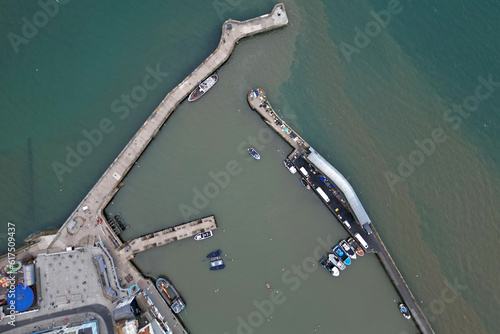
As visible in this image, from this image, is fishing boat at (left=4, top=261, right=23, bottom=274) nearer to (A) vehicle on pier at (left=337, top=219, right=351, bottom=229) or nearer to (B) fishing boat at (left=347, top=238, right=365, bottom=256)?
(A) vehicle on pier at (left=337, top=219, right=351, bottom=229)

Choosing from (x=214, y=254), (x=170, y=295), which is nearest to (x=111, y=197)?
(x=170, y=295)

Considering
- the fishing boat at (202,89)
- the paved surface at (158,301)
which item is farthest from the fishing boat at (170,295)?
→ the fishing boat at (202,89)

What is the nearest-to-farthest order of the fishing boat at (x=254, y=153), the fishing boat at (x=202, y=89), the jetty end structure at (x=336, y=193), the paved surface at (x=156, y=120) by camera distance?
the paved surface at (x=156, y=120)
the jetty end structure at (x=336, y=193)
the fishing boat at (x=254, y=153)
the fishing boat at (x=202, y=89)

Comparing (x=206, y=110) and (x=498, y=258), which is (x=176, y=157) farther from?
(x=498, y=258)

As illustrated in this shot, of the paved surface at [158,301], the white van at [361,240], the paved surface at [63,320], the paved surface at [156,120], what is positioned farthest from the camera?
the white van at [361,240]

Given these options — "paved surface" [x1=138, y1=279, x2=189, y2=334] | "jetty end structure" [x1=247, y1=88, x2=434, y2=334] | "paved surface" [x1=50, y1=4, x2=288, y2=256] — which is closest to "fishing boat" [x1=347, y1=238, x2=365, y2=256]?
"jetty end structure" [x1=247, y1=88, x2=434, y2=334]

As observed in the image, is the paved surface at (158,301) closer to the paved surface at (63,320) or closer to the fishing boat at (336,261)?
→ the paved surface at (63,320)

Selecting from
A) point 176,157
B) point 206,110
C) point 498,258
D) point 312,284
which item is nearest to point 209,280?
point 312,284
